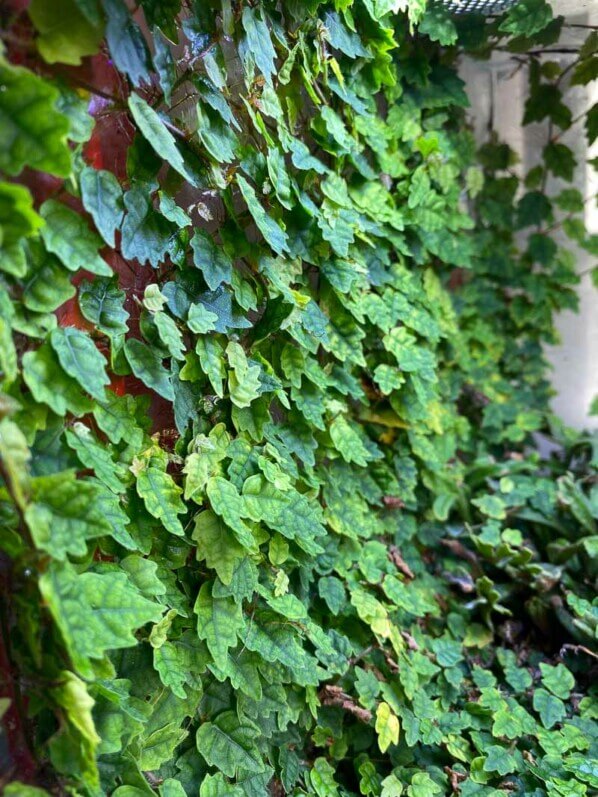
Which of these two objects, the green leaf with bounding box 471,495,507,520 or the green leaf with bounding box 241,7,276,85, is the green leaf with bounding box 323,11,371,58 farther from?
the green leaf with bounding box 471,495,507,520

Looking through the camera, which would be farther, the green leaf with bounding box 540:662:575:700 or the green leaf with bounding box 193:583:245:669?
the green leaf with bounding box 540:662:575:700

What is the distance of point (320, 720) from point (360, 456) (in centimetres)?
57

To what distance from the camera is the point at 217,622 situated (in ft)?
3.73

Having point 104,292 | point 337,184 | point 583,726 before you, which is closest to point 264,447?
point 104,292

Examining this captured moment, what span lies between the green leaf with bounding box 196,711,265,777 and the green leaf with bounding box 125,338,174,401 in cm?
60

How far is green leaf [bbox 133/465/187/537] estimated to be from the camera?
1030 millimetres

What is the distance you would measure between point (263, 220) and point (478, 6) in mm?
1007

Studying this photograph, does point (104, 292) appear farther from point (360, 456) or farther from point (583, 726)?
point (583, 726)

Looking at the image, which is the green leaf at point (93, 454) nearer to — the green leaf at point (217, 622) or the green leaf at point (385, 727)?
the green leaf at point (217, 622)

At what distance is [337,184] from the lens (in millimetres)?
1396

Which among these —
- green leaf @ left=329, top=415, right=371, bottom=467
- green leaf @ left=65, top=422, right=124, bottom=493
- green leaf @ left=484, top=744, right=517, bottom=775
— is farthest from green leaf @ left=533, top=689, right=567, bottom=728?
green leaf @ left=65, top=422, right=124, bottom=493

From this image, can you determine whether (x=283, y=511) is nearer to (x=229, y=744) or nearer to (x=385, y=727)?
(x=229, y=744)

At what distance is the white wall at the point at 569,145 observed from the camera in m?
2.01

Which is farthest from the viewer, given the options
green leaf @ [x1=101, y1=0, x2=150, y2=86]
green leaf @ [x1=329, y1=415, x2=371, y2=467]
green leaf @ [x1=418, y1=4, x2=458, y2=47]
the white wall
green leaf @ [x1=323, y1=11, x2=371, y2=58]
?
the white wall
